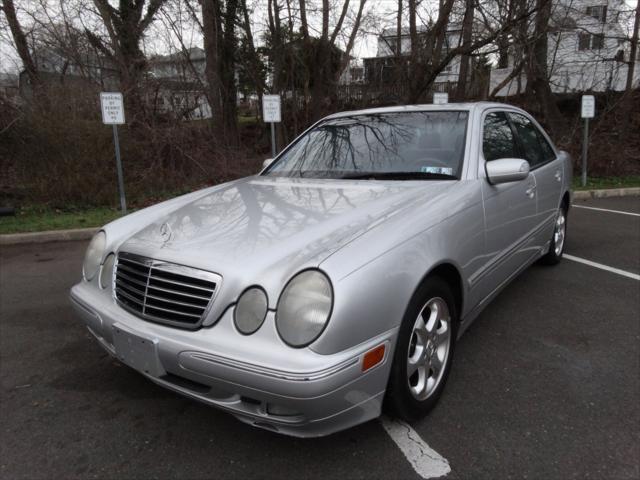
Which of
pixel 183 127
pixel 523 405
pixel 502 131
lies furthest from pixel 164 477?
pixel 183 127

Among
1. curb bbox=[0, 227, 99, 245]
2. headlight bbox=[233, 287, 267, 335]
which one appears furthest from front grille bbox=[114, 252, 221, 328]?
curb bbox=[0, 227, 99, 245]

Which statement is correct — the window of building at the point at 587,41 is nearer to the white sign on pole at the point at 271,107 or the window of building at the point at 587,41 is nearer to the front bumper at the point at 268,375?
the white sign on pole at the point at 271,107

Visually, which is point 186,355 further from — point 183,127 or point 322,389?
point 183,127

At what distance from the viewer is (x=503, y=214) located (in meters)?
3.00

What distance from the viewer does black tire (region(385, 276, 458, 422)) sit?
6.61ft

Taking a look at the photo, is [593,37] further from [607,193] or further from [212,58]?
[212,58]

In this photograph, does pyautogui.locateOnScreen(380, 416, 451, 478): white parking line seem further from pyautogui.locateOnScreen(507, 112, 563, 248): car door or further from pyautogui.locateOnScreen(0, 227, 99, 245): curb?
pyautogui.locateOnScreen(0, 227, 99, 245): curb

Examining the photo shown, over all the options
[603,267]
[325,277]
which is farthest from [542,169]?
[325,277]

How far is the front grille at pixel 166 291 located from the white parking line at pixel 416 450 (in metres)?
1.05

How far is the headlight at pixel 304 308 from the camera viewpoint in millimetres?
1764

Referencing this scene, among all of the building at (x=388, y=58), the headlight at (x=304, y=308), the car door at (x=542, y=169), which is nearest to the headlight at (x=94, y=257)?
the headlight at (x=304, y=308)

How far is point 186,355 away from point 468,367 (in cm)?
172

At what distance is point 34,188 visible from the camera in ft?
29.7

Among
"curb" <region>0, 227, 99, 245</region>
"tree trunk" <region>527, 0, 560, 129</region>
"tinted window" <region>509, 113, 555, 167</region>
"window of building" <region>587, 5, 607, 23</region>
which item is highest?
"window of building" <region>587, 5, 607, 23</region>
